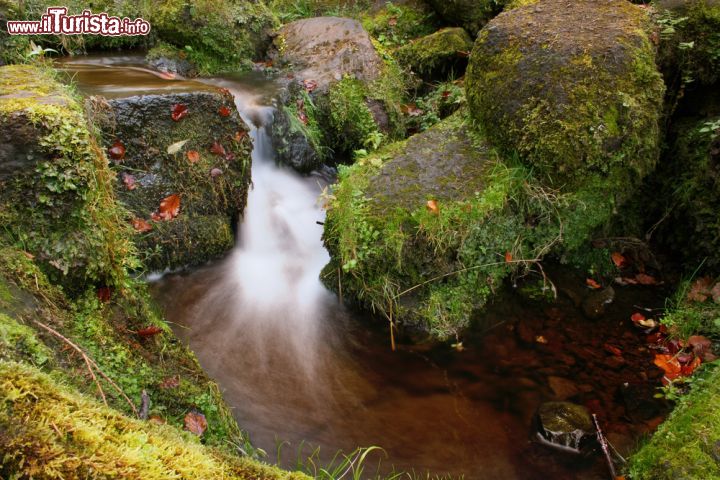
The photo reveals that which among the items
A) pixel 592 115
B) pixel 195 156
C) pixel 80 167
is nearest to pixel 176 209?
pixel 195 156

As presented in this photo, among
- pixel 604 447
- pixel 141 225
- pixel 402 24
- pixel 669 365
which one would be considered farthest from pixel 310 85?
pixel 604 447

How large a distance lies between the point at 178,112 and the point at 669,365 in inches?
193

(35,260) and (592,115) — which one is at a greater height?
(592,115)

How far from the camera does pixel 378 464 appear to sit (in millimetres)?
3213

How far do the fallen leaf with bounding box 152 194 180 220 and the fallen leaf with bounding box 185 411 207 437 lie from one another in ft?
8.41

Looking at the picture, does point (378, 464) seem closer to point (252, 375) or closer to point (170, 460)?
point (252, 375)

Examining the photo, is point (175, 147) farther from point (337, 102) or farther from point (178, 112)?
point (337, 102)

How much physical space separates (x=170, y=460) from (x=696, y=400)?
3212 millimetres

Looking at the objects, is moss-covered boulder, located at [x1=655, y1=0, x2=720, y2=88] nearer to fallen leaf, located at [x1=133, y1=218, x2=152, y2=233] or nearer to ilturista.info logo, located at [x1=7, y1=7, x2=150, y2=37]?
fallen leaf, located at [x1=133, y1=218, x2=152, y2=233]

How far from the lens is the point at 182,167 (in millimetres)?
4766

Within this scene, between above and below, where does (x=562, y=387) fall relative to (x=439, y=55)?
below

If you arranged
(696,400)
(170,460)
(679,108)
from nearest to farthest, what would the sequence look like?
(170,460) → (696,400) → (679,108)

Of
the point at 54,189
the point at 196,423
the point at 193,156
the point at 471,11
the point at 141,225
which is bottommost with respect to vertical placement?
the point at 196,423

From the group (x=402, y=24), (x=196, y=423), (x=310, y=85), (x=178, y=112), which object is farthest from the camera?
(x=402, y=24)
